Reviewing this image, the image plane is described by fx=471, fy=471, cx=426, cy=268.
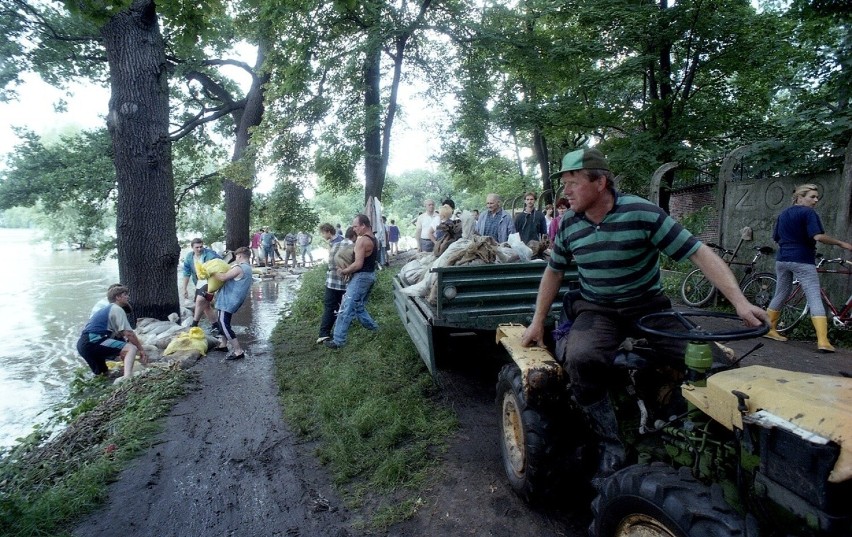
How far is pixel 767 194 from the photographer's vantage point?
8.21 meters

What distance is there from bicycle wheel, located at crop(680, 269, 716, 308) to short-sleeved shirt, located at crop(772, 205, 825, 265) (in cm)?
260

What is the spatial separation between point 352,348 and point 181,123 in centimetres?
1412

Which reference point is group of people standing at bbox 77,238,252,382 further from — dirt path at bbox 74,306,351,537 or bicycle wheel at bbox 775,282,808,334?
bicycle wheel at bbox 775,282,808,334

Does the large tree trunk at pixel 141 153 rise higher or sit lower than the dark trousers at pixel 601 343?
higher

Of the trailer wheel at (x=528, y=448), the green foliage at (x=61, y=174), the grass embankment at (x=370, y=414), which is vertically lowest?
the grass embankment at (x=370, y=414)

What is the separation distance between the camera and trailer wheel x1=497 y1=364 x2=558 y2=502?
277cm

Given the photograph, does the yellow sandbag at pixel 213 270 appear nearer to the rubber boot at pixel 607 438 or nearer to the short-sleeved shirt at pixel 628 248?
the short-sleeved shirt at pixel 628 248

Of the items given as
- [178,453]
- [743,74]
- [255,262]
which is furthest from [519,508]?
[255,262]

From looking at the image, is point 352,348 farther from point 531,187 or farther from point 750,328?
point 531,187

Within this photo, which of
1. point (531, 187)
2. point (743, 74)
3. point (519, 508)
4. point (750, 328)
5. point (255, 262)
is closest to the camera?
point (750, 328)

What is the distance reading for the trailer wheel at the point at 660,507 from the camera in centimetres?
→ 159

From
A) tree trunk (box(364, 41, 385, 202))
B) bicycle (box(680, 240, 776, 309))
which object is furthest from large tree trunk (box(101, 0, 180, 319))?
bicycle (box(680, 240, 776, 309))

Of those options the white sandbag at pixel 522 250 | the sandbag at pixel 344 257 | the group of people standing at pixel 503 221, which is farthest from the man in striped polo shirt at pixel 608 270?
the sandbag at pixel 344 257

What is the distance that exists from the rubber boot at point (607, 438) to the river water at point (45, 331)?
6555mm
